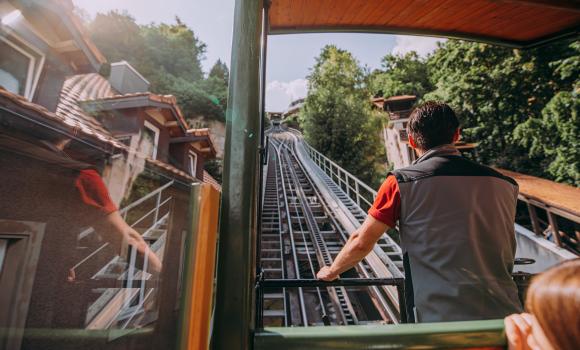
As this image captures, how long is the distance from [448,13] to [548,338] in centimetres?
192

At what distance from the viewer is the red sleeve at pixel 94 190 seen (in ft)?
3.37

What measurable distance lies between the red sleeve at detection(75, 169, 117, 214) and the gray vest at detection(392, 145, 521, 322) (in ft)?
3.82

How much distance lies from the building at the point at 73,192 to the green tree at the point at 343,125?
59.0 feet

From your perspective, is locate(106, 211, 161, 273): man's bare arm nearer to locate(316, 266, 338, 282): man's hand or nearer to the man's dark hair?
locate(316, 266, 338, 282): man's hand

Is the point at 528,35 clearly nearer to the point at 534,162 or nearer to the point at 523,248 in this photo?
the point at 523,248

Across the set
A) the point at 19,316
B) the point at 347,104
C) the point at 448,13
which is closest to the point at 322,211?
the point at 448,13

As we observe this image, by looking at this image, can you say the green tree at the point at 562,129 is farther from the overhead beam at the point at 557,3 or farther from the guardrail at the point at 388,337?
the guardrail at the point at 388,337

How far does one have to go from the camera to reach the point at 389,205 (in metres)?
1.13

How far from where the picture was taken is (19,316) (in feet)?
3.37

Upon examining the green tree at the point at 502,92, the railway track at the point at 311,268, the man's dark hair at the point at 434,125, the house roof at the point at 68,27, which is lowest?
the railway track at the point at 311,268

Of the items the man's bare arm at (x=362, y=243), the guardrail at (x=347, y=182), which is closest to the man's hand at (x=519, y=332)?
the man's bare arm at (x=362, y=243)

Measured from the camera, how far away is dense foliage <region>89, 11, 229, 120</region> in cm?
104

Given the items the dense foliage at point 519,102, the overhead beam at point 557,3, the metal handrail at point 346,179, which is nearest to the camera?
the overhead beam at point 557,3

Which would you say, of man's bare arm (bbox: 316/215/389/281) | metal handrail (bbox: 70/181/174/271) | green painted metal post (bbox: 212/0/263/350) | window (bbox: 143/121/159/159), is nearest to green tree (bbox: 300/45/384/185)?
window (bbox: 143/121/159/159)
